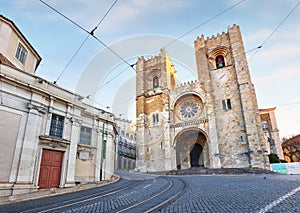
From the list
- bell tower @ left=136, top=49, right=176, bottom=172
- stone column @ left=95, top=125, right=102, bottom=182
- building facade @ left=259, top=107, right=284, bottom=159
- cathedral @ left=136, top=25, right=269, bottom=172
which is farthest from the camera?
building facade @ left=259, top=107, right=284, bottom=159

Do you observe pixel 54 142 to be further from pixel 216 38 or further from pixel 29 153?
pixel 216 38

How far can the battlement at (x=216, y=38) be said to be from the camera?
83.4ft

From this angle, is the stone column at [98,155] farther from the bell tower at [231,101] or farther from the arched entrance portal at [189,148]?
the bell tower at [231,101]

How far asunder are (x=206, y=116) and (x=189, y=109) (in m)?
3.11

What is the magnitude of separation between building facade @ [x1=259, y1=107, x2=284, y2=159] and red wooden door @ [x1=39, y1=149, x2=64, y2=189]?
35952 millimetres

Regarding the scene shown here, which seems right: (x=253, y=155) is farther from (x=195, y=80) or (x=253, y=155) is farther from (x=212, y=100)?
(x=195, y=80)

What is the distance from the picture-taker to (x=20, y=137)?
9070mm

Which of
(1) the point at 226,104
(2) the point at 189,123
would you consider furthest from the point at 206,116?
(1) the point at 226,104

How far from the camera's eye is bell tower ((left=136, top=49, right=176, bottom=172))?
24925mm

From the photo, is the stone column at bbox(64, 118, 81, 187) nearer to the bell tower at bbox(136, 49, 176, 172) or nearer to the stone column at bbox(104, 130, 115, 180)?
the stone column at bbox(104, 130, 115, 180)

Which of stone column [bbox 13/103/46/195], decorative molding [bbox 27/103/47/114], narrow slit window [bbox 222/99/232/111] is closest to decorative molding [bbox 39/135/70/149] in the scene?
stone column [bbox 13/103/46/195]

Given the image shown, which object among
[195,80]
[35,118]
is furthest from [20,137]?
[195,80]

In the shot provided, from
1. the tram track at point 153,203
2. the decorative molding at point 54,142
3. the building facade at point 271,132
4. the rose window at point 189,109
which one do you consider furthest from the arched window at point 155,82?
the tram track at point 153,203

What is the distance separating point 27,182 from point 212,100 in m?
20.6
